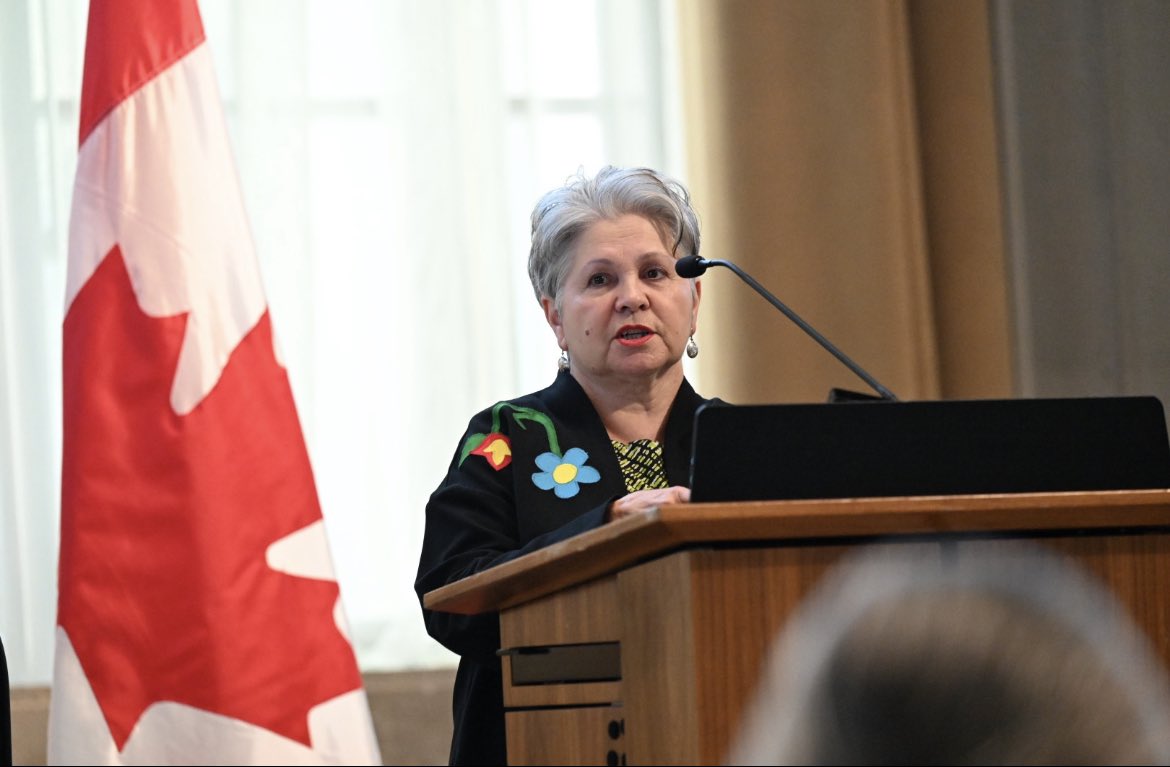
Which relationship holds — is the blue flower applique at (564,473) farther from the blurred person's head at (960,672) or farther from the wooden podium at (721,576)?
the blurred person's head at (960,672)

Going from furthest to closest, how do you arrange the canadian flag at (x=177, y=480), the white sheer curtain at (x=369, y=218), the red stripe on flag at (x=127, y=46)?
1. the white sheer curtain at (x=369, y=218)
2. the red stripe on flag at (x=127, y=46)
3. the canadian flag at (x=177, y=480)

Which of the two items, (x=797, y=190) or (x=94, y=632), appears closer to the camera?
(x=94, y=632)

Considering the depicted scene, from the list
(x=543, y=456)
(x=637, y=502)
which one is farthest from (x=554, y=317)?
(x=637, y=502)

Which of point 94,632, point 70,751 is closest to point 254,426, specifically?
point 94,632

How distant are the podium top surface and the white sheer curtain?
220cm

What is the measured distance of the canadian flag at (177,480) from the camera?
1.48 meters

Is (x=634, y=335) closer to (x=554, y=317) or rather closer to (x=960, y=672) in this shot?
(x=554, y=317)

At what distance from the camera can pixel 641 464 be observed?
7.53ft

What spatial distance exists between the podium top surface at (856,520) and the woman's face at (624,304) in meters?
0.88

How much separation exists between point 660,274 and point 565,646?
2.96ft

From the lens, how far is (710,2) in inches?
149

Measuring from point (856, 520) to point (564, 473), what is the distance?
3.10 feet

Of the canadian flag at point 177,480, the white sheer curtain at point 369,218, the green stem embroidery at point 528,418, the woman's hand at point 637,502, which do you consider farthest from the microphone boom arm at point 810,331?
the white sheer curtain at point 369,218

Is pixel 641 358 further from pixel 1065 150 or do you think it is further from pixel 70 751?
pixel 1065 150
